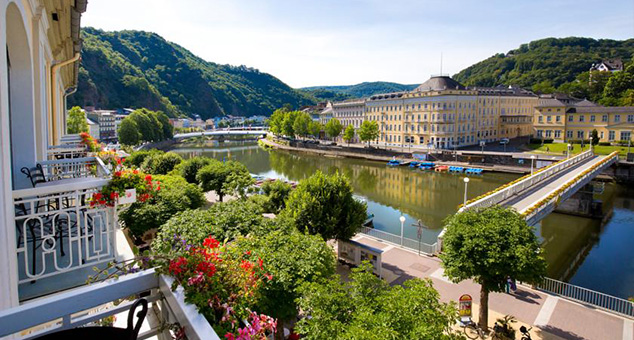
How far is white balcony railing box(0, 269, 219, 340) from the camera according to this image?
1913mm

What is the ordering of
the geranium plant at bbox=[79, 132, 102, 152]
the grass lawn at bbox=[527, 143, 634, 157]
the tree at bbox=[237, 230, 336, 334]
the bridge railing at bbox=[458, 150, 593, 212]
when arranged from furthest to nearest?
1. the grass lawn at bbox=[527, 143, 634, 157]
2. the bridge railing at bbox=[458, 150, 593, 212]
3. the geranium plant at bbox=[79, 132, 102, 152]
4. the tree at bbox=[237, 230, 336, 334]

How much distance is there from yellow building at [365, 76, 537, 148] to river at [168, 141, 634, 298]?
1315 centimetres

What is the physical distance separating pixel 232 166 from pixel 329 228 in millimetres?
16775

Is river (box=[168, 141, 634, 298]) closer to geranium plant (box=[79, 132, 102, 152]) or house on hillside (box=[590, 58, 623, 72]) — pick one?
geranium plant (box=[79, 132, 102, 152])

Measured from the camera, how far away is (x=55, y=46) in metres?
9.43

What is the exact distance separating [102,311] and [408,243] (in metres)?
17.9

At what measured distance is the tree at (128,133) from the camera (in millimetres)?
69125

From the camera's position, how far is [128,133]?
69188mm

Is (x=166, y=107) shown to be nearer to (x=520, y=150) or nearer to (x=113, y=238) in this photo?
(x=520, y=150)

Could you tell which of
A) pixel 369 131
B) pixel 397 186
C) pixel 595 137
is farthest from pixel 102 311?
pixel 595 137

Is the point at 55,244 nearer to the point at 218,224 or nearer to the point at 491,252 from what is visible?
the point at 218,224

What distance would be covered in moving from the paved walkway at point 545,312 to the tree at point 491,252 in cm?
187

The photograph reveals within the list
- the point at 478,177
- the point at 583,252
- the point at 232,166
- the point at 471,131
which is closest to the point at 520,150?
the point at 471,131

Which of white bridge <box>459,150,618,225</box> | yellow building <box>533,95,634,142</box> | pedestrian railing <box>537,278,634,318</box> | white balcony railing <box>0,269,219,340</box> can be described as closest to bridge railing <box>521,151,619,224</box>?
white bridge <box>459,150,618,225</box>
